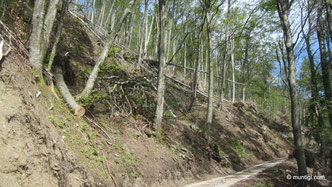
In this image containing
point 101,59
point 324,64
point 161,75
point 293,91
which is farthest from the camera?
point 324,64

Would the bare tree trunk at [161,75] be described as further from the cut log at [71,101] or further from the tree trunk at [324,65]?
the tree trunk at [324,65]

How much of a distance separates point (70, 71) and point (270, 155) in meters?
16.3

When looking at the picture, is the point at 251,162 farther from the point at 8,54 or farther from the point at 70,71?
the point at 8,54

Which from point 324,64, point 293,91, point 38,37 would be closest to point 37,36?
point 38,37

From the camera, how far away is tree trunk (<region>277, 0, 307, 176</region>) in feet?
23.8

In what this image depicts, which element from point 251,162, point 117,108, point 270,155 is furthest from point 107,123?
point 270,155

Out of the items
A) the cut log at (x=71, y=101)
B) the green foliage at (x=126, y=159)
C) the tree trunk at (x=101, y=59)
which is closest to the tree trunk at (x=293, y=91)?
the green foliage at (x=126, y=159)

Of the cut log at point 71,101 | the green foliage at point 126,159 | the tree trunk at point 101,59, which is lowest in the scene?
the green foliage at point 126,159

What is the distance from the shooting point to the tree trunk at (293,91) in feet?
23.8

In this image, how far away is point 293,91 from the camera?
25.3 ft

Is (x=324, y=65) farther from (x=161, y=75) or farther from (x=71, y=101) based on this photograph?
(x=71, y=101)

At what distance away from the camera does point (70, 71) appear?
7.96 meters

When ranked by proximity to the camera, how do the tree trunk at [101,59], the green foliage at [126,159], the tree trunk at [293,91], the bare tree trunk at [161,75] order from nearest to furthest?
the green foliage at [126,159]
the tree trunk at [101,59]
the tree trunk at [293,91]
the bare tree trunk at [161,75]

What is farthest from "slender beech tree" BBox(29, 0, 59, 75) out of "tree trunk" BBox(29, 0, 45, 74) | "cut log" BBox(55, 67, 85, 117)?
"cut log" BBox(55, 67, 85, 117)
